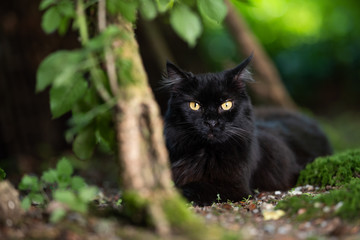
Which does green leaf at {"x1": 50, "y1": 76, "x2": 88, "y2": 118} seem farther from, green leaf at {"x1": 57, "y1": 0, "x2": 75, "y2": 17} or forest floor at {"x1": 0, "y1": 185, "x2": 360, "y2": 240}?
forest floor at {"x1": 0, "y1": 185, "x2": 360, "y2": 240}

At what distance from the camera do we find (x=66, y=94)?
2127 mm

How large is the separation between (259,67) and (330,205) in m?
4.61

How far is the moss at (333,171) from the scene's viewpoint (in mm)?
3395

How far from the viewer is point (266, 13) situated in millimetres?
10438

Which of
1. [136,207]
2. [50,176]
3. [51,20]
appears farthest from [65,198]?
[51,20]

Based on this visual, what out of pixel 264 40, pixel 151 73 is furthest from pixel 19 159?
pixel 264 40

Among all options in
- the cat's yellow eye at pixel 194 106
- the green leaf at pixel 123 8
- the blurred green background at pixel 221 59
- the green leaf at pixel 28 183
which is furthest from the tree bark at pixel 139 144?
the blurred green background at pixel 221 59

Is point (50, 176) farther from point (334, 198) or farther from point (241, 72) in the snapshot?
point (241, 72)

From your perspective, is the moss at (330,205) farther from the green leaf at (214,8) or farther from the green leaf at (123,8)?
the green leaf at (123,8)

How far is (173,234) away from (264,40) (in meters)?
8.90

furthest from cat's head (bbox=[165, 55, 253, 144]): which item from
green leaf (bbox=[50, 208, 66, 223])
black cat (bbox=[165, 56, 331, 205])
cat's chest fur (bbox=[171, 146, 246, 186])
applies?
green leaf (bbox=[50, 208, 66, 223])

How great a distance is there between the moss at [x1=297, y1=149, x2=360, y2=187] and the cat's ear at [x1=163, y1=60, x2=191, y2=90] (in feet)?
4.77

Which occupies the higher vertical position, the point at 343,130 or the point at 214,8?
the point at 343,130

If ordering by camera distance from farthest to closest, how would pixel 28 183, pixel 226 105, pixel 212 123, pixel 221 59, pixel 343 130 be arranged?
pixel 221 59
pixel 343 130
pixel 226 105
pixel 212 123
pixel 28 183
